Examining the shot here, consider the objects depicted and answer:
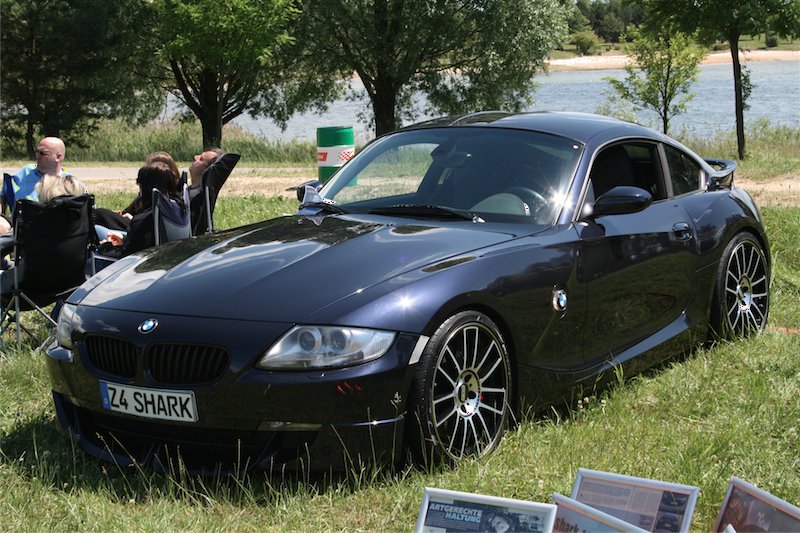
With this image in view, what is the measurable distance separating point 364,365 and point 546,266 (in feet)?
3.98

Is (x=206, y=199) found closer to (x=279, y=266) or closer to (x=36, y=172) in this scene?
(x=36, y=172)

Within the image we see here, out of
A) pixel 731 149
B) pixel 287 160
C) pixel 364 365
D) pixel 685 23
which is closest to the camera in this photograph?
pixel 364 365

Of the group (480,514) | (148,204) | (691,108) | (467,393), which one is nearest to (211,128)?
(691,108)

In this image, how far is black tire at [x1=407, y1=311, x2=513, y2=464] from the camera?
4000mm

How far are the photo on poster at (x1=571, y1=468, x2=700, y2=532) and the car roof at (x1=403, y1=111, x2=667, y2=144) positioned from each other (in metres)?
2.60

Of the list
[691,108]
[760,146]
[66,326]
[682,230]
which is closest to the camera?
[66,326]

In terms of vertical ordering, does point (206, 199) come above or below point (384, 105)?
below

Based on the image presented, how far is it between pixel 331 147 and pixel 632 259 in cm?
905

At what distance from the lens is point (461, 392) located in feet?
13.9

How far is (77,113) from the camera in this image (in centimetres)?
4031

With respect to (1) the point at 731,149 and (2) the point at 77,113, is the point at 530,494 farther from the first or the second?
(2) the point at 77,113

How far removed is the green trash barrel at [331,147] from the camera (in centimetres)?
1385

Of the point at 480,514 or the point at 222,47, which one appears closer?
the point at 480,514

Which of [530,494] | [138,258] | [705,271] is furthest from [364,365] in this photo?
[705,271]
